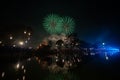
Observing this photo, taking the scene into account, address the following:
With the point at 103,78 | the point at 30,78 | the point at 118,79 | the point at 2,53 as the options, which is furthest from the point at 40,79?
the point at 2,53

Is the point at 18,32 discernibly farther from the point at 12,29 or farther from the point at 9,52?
the point at 9,52

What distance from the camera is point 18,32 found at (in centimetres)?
9656

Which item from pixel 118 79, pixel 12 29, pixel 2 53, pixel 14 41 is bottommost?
pixel 118 79

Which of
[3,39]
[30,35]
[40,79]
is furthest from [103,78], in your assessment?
[30,35]

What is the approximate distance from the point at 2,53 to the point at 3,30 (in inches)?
1716

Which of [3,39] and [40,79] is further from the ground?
[3,39]

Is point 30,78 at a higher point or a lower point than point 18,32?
lower

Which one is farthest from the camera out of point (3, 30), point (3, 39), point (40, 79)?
point (3, 30)

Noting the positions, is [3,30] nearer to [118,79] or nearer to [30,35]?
[30,35]

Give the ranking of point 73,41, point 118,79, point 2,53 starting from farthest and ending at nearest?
point 73,41 < point 2,53 < point 118,79

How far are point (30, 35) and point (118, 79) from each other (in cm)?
7813

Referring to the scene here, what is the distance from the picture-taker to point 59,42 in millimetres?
99688

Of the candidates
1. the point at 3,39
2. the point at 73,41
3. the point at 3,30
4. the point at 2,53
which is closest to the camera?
the point at 2,53

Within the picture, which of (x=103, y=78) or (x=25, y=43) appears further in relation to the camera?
(x=25, y=43)
